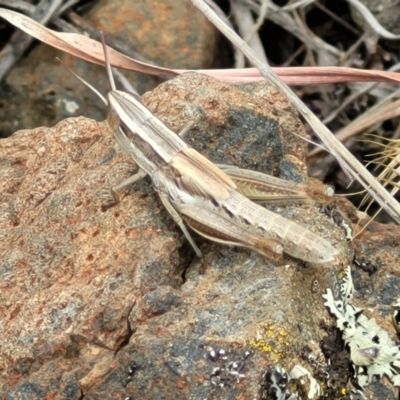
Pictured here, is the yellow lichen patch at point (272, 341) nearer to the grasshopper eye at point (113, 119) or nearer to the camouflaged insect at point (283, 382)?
the camouflaged insect at point (283, 382)

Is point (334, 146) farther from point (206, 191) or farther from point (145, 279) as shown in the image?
point (145, 279)

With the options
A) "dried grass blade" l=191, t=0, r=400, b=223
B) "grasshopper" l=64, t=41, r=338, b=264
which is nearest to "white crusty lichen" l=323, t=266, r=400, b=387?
"grasshopper" l=64, t=41, r=338, b=264

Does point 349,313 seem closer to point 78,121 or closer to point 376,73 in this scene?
point 78,121

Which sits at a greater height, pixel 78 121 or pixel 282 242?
pixel 78 121

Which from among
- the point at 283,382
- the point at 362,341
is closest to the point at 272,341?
the point at 283,382

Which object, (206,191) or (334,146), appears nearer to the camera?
(206,191)

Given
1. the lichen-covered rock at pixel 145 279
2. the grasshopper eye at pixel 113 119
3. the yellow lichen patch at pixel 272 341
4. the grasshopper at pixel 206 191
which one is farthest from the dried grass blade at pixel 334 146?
the yellow lichen patch at pixel 272 341

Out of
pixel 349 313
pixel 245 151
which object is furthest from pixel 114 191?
pixel 349 313
